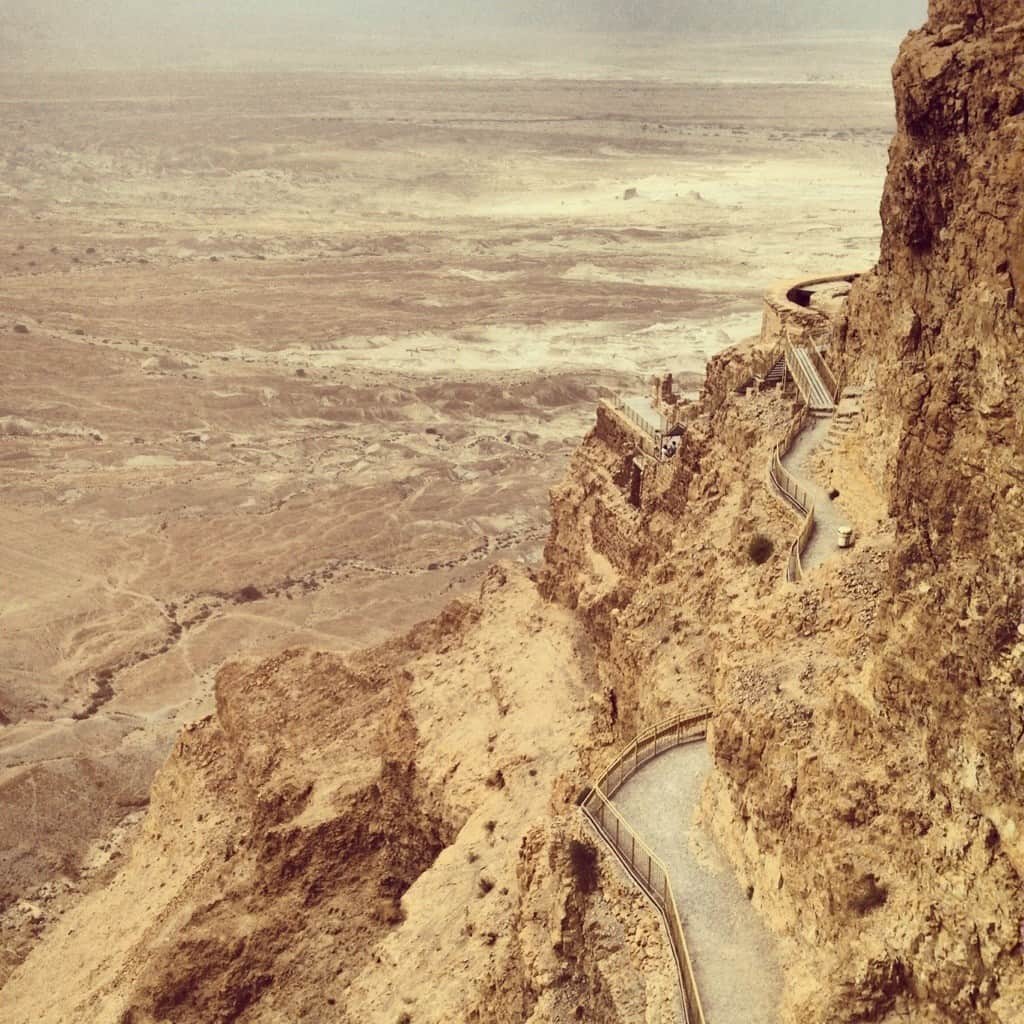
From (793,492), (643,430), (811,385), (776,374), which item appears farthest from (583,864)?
(643,430)

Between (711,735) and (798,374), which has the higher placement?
(798,374)

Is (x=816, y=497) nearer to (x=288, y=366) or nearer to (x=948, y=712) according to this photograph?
(x=948, y=712)

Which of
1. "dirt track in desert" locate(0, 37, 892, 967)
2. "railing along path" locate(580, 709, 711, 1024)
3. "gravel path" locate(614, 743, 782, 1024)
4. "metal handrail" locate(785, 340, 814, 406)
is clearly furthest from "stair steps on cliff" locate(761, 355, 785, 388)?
"dirt track in desert" locate(0, 37, 892, 967)

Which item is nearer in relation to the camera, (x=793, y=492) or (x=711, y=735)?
(x=711, y=735)

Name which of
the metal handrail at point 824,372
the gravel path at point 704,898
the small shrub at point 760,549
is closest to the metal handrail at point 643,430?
the metal handrail at point 824,372

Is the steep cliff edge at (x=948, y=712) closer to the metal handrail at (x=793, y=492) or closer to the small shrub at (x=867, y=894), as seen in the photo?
the small shrub at (x=867, y=894)

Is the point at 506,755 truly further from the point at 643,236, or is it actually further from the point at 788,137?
the point at 788,137

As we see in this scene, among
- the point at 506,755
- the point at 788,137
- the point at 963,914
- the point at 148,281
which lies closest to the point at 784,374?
the point at 506,755

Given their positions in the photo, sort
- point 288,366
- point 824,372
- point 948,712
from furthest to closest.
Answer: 1. point 288,366
2. point 824,372
3. point 948,712
